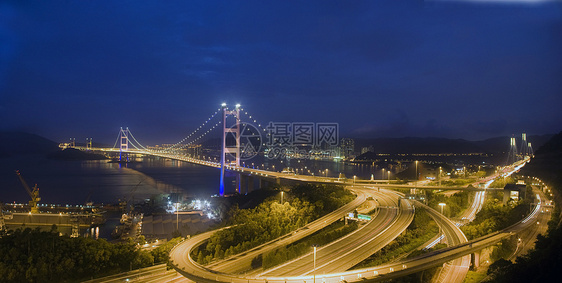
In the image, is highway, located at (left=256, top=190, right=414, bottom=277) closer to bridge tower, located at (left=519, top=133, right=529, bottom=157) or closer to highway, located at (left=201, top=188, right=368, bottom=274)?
highway, located at (left=201, top=188, right=368, bottom=274)

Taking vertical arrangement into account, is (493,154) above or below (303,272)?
above

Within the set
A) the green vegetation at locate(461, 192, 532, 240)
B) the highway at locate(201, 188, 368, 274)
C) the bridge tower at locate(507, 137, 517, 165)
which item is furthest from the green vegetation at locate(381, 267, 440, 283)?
the bridge tower at locate(507, 137, 517, 165)

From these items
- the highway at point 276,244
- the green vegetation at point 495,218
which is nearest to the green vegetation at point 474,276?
the green vegetation at point 495,218

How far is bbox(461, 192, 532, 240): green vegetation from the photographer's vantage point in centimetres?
672

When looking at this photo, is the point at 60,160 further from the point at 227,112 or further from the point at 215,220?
the point at 215,220

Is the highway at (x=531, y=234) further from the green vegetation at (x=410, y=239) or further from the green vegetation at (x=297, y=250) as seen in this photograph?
the green vegetation at (x=297, y=250)

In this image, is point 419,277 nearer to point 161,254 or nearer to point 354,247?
point 354,247

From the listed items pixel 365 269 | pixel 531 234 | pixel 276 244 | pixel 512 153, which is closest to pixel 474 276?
pixel 365 269

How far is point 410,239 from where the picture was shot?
22.8 ft

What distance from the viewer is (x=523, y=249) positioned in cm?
598

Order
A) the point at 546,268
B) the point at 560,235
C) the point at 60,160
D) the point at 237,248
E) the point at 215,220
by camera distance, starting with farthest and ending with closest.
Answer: the point at 60,160 < the point at 215,220 < the point at 237,248 < the point at 560,235 < the point at 546,268

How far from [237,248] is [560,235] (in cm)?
473

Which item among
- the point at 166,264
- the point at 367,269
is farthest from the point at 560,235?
the point at 166,264

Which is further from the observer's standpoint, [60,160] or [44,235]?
[60,160]
